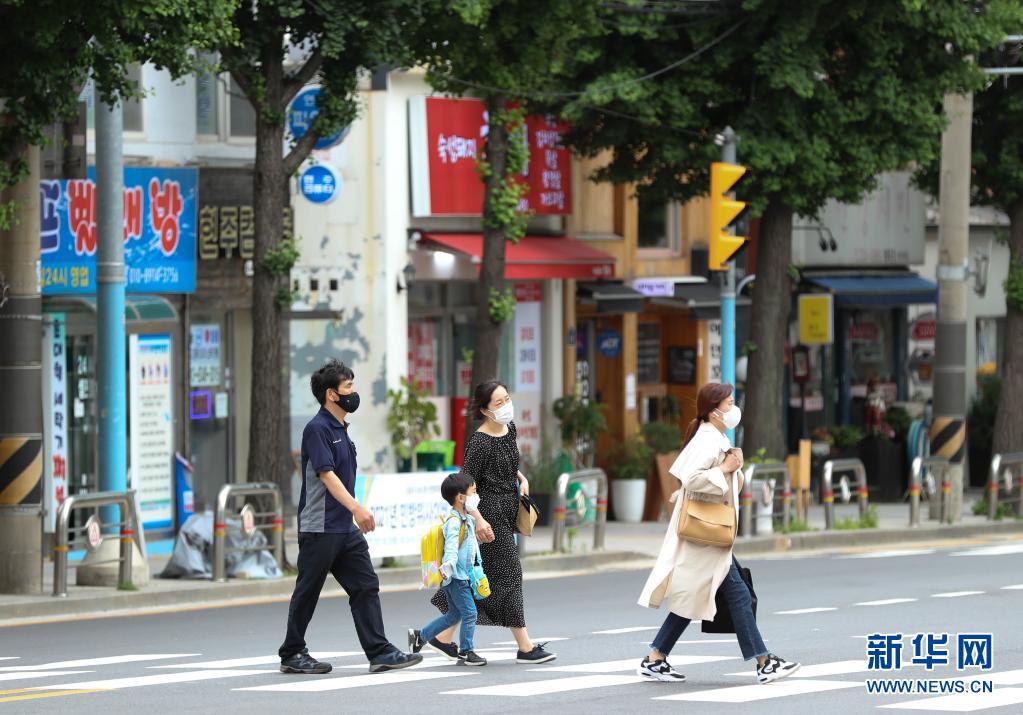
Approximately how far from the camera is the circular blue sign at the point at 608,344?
30.2m

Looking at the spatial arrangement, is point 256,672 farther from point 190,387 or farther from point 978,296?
point 978,296

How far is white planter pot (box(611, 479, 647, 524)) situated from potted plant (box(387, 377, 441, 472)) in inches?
152

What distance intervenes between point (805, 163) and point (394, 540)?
8.30 meters

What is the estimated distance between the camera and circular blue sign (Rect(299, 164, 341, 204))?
2392 cm

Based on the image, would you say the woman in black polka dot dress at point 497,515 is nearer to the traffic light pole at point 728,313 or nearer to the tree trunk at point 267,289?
the tree trunk at point 267,289

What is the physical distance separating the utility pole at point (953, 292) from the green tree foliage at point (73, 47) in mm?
13282

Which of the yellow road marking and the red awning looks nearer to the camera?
the yellow road marking

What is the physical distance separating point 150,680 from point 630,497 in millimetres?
16853

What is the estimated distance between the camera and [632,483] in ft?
91.6

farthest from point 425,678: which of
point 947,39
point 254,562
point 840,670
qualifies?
point 947,39

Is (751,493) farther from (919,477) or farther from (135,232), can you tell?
(135,232)

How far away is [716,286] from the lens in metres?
30.6

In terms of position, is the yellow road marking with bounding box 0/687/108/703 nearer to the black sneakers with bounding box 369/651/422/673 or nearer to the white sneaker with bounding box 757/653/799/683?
the black sneakers with bounding box 369/651/422/673

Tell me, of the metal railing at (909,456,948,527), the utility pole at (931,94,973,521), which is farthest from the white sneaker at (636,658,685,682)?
the utility pole at (931,94,973,521)
